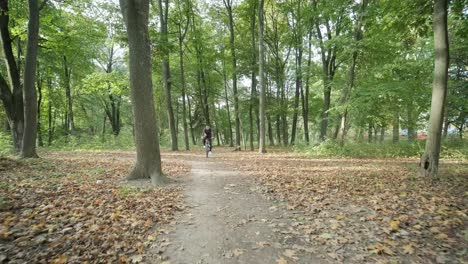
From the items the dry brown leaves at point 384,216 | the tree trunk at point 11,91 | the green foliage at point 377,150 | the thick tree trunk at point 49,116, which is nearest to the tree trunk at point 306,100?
the green foliage at point 377,150

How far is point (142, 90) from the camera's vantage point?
7.06 m

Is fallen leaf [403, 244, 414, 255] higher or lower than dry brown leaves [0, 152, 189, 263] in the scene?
lower

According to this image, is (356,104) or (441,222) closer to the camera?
(441,222)

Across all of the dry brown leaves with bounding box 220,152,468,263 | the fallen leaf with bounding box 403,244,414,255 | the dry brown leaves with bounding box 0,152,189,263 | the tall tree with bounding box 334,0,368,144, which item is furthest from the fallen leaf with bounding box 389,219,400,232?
the tall tree with bounding box 334,0,368,144

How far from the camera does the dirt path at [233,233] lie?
352 centimetres

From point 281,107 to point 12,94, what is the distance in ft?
65.4

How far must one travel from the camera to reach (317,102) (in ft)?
89.5

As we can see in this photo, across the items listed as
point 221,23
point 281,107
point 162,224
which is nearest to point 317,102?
point 281,107

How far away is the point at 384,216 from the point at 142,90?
641 centimetres

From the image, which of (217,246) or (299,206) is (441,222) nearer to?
(299,206)

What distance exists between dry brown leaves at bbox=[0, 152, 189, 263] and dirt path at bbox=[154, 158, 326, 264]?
0.41m

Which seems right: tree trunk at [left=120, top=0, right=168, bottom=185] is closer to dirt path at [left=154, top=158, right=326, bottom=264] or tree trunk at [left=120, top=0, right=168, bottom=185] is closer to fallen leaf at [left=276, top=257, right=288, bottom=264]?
dirt path at [left=154, top=158, right=326, bottom=264]

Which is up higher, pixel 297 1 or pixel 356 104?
pixel 297 1

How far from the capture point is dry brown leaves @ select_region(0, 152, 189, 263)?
3.36 meters
